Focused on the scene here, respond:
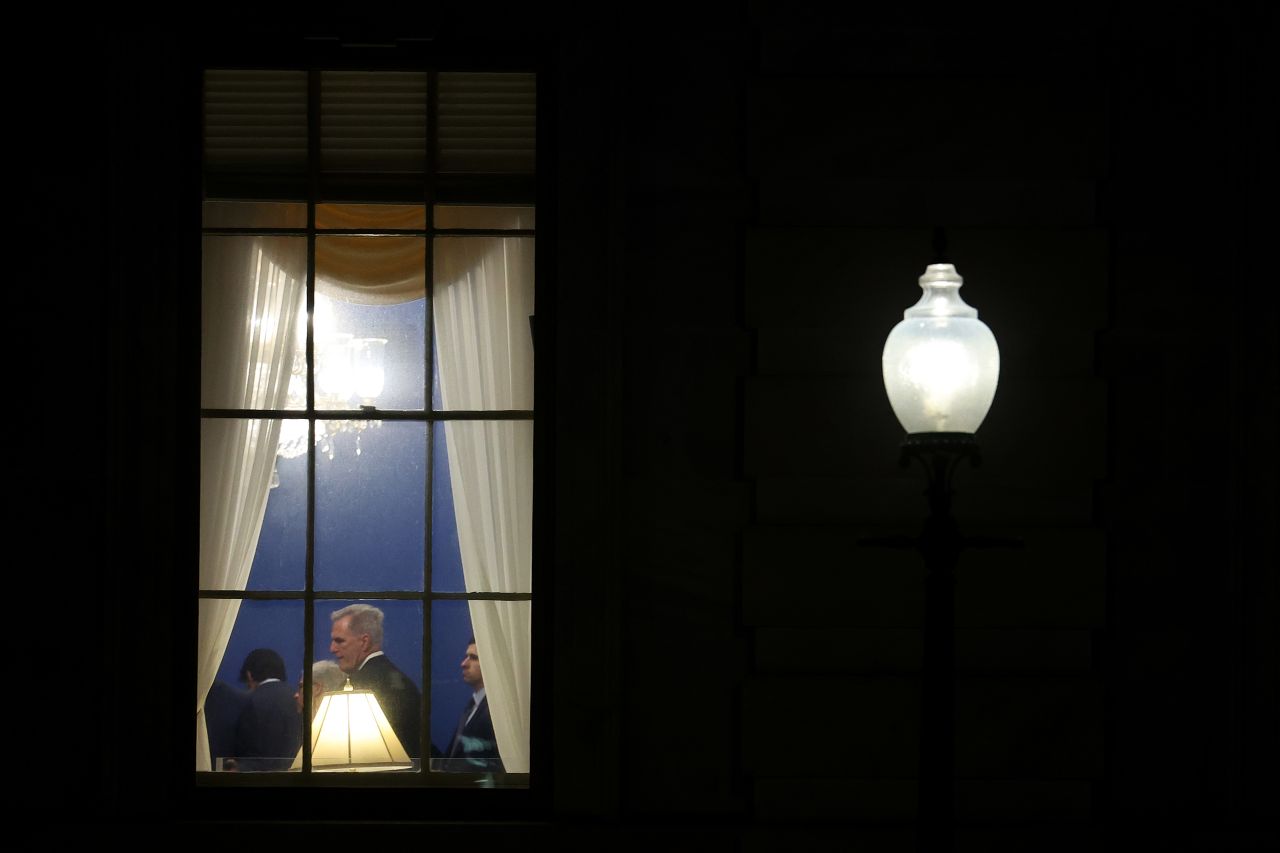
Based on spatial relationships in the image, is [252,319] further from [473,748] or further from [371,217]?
[473,748]

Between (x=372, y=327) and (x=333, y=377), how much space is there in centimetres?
19

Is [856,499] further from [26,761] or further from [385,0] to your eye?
[26,761]

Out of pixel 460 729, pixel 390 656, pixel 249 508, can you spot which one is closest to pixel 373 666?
pixel 390 656

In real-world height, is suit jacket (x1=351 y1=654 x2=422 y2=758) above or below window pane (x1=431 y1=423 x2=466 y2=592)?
below

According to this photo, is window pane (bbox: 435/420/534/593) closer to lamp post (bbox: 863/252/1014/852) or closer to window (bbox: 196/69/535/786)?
window (bbox: 196/69/535/786)

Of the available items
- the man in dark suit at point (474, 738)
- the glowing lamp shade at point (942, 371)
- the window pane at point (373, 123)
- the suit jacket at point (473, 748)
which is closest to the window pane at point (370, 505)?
the man in dark suit at point (474, 738)

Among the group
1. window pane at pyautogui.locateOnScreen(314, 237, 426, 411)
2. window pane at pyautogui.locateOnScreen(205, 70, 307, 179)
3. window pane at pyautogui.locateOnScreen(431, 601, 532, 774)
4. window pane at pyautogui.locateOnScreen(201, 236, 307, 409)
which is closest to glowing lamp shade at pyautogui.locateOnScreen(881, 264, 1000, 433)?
window pane at pyautogui.locateOnScreen(431, 601, 532, 774)

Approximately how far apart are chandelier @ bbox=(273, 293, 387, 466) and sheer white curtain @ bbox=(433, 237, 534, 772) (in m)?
0.21

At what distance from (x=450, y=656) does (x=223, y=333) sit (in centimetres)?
120

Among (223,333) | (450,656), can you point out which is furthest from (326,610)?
(223,333)

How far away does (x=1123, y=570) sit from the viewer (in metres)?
3.34

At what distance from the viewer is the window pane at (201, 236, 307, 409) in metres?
3.46

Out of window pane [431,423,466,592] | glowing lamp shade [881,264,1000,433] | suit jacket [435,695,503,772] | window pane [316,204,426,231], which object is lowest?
suit jacket [435,695,503,772]

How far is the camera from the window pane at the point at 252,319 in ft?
11.4
